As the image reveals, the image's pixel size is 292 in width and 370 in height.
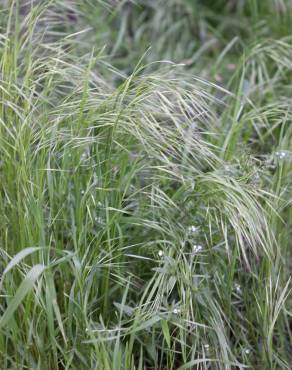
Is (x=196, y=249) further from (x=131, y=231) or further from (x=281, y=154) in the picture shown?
(x=281, y=154)

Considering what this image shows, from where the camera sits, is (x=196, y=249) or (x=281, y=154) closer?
(x=196, y=249)

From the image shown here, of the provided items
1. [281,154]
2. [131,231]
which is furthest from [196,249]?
[281,154]

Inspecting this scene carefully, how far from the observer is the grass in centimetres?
220

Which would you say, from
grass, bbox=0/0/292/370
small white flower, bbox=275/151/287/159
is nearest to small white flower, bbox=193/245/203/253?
grass, bbox=0/0/292/370

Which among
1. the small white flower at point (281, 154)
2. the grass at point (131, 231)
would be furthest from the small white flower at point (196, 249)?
the small white flower at point (281, 154)

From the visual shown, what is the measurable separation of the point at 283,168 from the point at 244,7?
171 centimetres

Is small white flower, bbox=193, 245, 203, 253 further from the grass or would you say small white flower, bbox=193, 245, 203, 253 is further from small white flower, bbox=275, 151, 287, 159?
small white flower, bbox=275, 151, 287, 159

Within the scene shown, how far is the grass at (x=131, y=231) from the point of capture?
2.20 meters

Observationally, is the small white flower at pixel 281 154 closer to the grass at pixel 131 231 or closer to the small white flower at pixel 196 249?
the grass at pixel 131 231

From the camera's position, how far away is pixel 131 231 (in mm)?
2506

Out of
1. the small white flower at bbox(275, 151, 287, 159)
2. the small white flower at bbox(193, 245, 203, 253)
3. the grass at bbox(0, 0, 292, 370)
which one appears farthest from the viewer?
the small white flower at bbox(275, 151, 287, 159)

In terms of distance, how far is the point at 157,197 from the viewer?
7.94ft

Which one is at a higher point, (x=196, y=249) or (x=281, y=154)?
(x=281, y=154)

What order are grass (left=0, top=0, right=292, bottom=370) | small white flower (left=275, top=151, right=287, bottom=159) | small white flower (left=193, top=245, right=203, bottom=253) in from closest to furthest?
1. grass (left=0, top=0, right=292, bottom=370)
2. small white flower (left=193, top=245, right=203, bottom=253)
3. small white flower (left=275, top=151, right=287, bottom=159)
